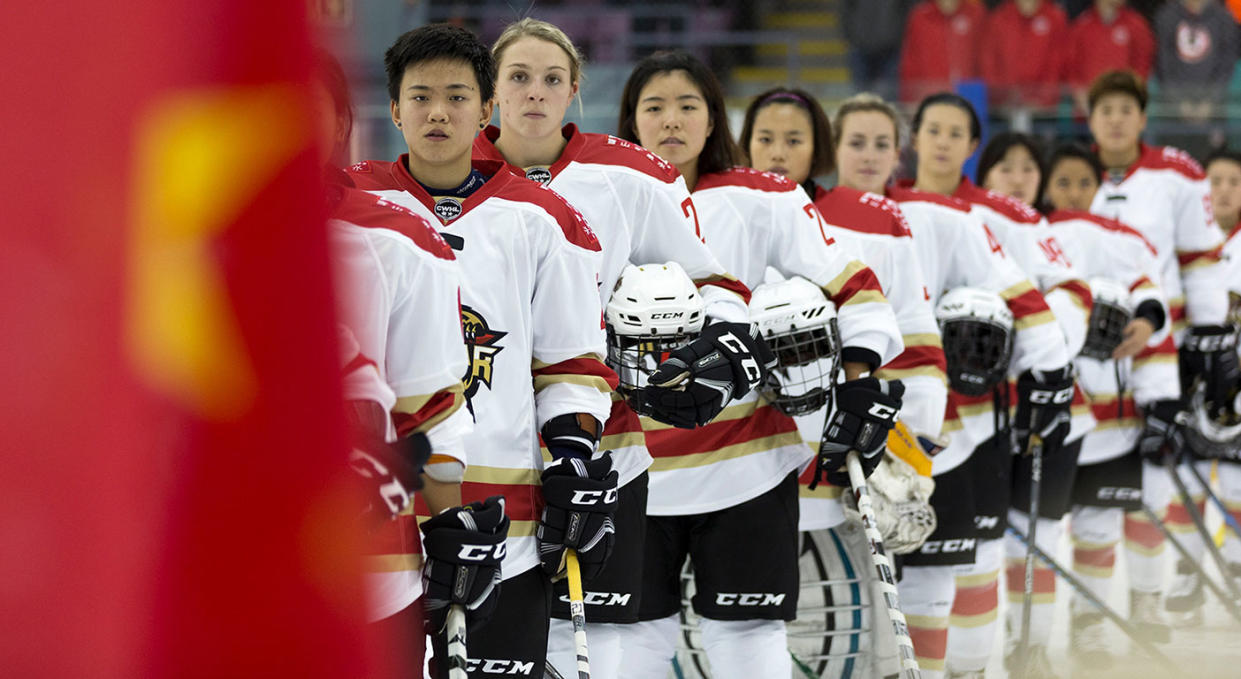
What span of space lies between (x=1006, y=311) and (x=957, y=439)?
1.26 feet

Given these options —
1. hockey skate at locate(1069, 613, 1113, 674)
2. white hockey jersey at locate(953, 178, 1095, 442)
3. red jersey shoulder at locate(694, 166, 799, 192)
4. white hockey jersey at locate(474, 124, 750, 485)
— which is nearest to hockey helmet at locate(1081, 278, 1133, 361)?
white hockey jersey at locate(953, 178, 1095, 442)

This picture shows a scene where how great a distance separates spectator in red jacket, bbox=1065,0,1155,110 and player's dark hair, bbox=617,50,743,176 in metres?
6.13

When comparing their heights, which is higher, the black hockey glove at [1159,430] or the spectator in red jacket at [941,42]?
the spectator in red jacket at [941,42]

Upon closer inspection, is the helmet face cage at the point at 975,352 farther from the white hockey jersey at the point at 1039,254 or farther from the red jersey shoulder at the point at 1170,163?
the red jersey shoulder at the point at 1170,163

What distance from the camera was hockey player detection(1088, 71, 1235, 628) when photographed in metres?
5.59

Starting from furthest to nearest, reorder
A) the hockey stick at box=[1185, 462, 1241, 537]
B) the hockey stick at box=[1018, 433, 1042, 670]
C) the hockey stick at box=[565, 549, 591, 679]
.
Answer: the hockey stick at box=[1185, 462, 1241, 537], the hockey stick at box=[1018, 433, 1042, 670], the hockey stick at box=[565, 549, 591, 679]

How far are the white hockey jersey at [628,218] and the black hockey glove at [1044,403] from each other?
5.10 feet

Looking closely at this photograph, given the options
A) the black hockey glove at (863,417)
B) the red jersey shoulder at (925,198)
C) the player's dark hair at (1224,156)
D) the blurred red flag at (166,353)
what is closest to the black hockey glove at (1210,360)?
the player's dark hair at (1224,156)

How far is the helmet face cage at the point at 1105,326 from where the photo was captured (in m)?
4.80

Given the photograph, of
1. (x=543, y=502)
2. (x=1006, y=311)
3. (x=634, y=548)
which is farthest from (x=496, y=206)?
(x=1006, y=311)

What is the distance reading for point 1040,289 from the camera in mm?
4543

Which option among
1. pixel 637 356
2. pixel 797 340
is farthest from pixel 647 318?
pixel 797 340

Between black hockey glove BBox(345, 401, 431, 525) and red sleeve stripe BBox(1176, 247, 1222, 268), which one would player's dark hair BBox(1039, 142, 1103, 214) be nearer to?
red sleeve stripe BBox(1176, 247, 1222, 268)

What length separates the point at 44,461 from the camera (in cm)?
60
